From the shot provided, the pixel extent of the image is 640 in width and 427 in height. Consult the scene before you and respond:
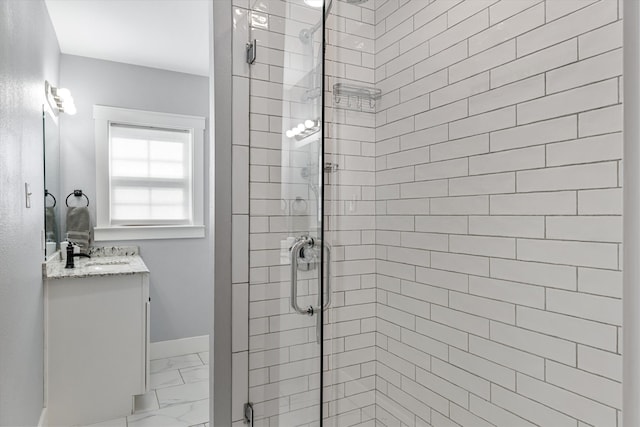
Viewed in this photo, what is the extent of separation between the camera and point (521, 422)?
1.30 meters

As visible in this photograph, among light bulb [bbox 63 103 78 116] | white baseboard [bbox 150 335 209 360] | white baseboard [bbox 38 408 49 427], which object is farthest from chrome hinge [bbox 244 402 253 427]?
light bulb [bbox 63 103 78 116]

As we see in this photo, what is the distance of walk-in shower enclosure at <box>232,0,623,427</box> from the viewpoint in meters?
1.11

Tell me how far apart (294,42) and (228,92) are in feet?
1.23

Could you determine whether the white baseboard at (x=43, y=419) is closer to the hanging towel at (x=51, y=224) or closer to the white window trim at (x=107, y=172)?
the hanging towel at (x=51, y=224)

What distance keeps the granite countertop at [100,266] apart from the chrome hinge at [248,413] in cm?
139

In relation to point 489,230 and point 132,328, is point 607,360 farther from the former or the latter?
point 132,328

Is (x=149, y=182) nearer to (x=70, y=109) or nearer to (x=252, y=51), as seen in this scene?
(x=70, y=109)

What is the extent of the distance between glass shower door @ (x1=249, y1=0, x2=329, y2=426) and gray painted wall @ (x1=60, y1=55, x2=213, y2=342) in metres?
1.90

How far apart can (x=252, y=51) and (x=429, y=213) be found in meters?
1.03

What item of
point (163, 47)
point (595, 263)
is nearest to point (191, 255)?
point (163, 47)

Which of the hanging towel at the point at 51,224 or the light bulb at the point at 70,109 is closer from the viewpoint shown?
the hanging towel at the point at 51,224

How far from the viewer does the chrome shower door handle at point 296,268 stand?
1.24 m

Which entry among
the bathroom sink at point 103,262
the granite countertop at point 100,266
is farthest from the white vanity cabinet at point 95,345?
the bathroom sink at point 103,262

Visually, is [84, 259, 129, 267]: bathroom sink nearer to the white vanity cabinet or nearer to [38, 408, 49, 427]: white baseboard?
the white vanity cabinet
